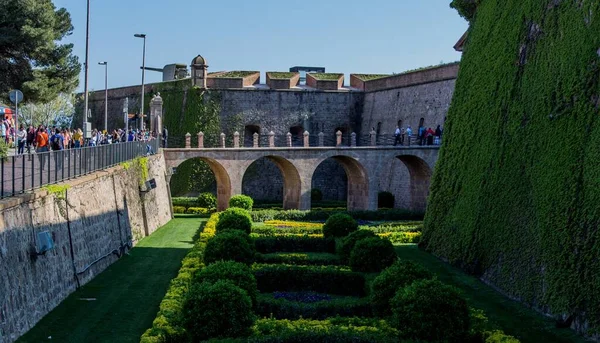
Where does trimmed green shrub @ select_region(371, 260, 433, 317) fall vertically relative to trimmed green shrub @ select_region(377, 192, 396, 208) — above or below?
above

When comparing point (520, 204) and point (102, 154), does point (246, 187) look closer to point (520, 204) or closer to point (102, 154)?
point (102, 154)

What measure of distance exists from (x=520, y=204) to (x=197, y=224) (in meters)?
19.2

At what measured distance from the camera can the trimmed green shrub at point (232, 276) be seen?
15105mm

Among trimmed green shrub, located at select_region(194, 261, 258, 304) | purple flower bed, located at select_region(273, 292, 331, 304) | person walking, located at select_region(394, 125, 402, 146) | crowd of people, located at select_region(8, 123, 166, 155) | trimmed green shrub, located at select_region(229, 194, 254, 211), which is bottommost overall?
purple flower bed, located at select_region(273, 292, 331, 304)

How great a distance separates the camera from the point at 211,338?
Result: 13.2m

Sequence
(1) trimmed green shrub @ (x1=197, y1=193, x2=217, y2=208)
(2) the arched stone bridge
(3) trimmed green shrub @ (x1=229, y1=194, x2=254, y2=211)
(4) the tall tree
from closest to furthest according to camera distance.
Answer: (4) the tall tree
(3) trimmed green shrub @ (x1=229, y1=194, x2=254, y2=211)
(2) the arched stone bridge
(1) trimmed green shrub @ (x1=197, y1=193, x2=217, y2=208)

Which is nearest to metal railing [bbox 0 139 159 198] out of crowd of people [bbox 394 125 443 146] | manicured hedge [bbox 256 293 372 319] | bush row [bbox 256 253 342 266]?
manicured hedge [bbox 256 293 372 319]

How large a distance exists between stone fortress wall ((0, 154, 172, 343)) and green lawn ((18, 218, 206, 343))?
1.05ft

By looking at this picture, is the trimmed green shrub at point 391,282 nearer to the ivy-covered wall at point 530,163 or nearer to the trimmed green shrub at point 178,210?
the ivy-covered wall at point 530,163

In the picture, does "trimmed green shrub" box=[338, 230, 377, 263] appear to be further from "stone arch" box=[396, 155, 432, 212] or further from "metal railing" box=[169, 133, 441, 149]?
"stone arch" box=[396, 155, 432, 212]

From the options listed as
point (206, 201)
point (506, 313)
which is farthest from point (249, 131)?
point (506, 313)

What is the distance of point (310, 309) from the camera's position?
15.8m

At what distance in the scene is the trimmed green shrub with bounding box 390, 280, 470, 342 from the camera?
43.8ft

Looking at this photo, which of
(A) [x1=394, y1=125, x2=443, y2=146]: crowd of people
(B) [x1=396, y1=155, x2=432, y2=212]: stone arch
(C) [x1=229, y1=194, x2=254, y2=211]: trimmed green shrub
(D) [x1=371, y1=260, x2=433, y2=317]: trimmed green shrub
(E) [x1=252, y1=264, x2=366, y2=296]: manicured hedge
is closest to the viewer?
(D) [x1=371, y1=260, x2=433, y2=317]: trimmed green shrub
